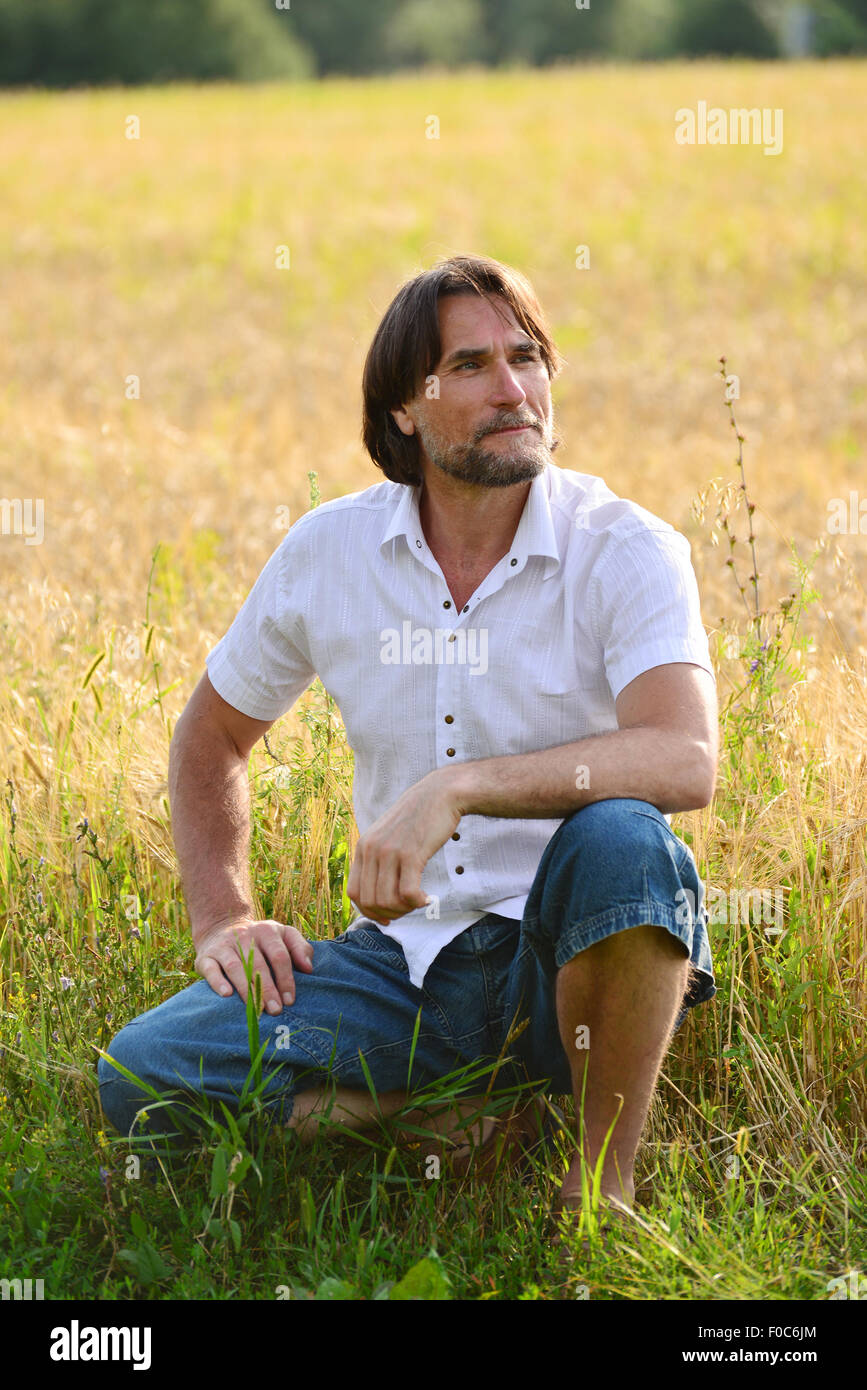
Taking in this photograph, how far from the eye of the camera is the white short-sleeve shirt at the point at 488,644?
2924mm

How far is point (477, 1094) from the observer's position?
9.92ft

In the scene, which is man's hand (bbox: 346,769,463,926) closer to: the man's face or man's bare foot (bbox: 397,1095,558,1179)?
man's bare foot (bbox: 397,1095,558,1179)

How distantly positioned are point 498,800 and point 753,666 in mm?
1148

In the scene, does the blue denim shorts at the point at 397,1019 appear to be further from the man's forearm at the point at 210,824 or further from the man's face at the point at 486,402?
the man's face at the point at 486,402

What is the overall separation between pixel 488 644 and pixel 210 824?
79 centimetres

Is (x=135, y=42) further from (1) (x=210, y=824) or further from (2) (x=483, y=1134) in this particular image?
(2) (x=483, y=1134)

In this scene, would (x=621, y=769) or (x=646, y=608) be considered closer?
(x=621, y=769)

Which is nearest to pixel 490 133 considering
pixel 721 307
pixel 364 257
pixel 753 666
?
pixel 364 257

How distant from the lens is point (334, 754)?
393 centimetres

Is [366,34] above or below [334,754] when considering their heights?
above

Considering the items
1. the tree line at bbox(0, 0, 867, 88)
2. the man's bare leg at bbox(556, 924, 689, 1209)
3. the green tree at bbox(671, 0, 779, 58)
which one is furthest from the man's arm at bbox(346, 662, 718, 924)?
the green tree at bbox(671, 0, 779, 58)

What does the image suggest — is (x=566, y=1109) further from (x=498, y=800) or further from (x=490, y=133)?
(x=490, y=133)

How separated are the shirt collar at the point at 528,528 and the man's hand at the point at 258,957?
884 millimetres

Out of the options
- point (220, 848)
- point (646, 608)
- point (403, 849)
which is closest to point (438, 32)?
point (220, 848)
